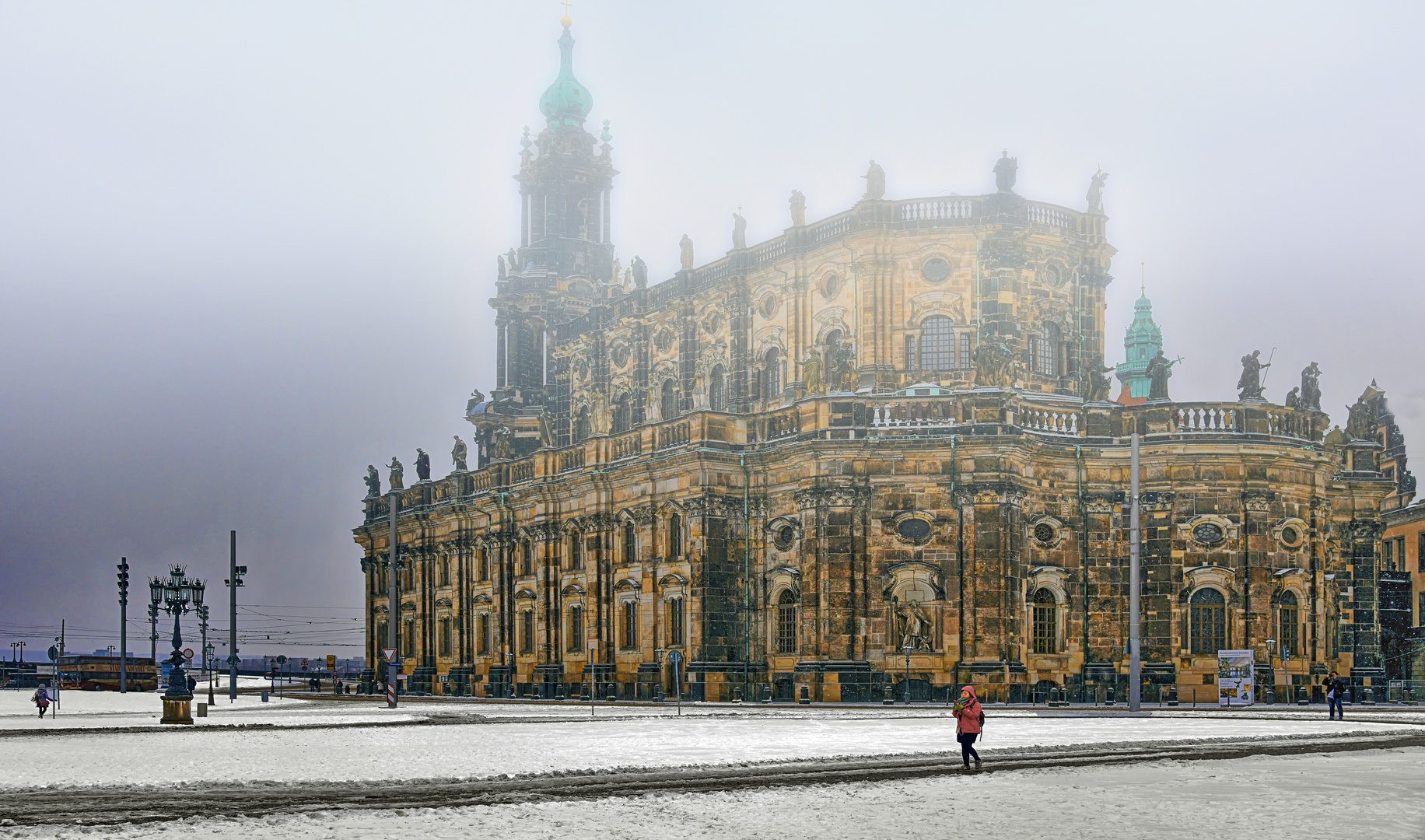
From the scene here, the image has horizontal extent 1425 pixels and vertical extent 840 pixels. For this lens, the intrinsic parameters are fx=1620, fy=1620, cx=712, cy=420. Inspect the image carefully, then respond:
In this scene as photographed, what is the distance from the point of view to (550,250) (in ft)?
275

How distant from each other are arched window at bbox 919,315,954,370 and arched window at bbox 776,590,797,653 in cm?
1001

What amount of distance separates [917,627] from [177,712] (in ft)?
77.8

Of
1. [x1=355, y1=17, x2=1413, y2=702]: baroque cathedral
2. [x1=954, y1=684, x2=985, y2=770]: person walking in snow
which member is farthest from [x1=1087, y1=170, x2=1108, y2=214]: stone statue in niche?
[x1=954, y1=684, x2=985, y2=770]: person walking in snow

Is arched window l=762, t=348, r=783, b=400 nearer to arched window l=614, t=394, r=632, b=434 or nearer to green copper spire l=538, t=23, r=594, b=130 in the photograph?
arched window l=614, t=394, r=632, b=434

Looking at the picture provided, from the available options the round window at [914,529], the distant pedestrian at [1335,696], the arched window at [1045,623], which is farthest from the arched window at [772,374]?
the distant pedestrian at [1335,696]

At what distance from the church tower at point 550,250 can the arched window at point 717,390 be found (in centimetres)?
1549

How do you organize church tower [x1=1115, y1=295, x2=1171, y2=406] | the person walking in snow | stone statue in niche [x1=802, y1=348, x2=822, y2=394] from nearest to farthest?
the person walking in snow → stone statue in niche [x1=802, y1=348, x2=822, y2=394] → church tower [x1=1115, y1=295, x2=1171, y2=406]

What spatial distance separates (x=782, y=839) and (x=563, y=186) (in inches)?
2780

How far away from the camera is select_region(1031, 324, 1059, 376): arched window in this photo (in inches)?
2372

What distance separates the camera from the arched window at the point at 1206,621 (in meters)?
53.6

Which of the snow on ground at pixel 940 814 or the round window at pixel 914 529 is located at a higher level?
the round window at pixel 914 529

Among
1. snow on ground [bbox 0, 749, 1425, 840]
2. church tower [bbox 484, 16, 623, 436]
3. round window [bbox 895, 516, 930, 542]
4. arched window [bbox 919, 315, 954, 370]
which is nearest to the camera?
snow on ground [bbox 0, 749, 1425, 840]

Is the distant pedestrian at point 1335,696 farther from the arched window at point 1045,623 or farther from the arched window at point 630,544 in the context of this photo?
the arched window at point 630,544

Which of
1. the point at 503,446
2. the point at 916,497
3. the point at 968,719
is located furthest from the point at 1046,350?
the point at 968,719
